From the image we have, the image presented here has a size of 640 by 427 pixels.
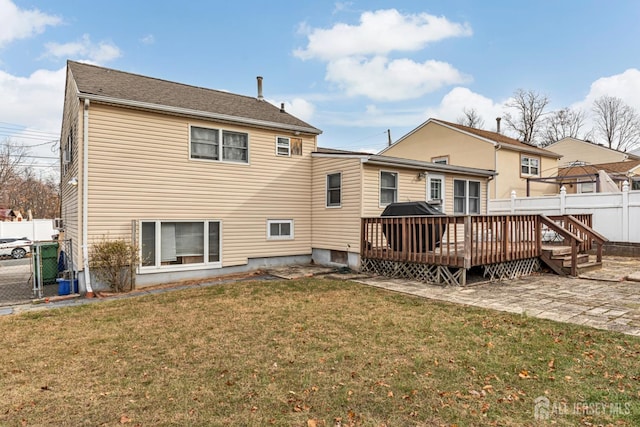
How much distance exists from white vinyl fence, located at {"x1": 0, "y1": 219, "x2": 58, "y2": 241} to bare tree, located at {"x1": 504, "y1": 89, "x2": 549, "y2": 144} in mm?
43627

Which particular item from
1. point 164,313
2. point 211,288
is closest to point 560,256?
point 211,288

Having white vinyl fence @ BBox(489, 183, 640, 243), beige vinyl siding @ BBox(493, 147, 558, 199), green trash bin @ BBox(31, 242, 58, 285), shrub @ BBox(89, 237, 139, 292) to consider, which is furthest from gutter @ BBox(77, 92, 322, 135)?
beige vinyl siding @ BBox(493, 147, 558, 199)

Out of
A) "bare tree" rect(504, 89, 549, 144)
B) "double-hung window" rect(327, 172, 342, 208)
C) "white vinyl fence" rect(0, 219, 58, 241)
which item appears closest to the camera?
"double-hung window" rect(327, 172, 342, 208)

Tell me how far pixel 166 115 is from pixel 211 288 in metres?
4.69

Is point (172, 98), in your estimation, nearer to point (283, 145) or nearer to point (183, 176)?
point (183, 176)

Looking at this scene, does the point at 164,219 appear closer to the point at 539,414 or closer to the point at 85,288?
the point at 85,288

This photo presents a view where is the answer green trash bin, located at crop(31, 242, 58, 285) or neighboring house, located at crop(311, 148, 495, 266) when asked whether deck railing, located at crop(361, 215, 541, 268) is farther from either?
green trash bin, located at crop(31, 242, 58, 285)

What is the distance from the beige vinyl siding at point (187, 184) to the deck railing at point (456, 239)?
3.06 metres

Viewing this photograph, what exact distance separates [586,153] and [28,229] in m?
40.4

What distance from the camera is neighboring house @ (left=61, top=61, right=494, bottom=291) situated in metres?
8.41

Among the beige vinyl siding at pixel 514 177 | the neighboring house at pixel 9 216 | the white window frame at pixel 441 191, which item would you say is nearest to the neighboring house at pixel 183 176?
the white window frame at pixel 441 191

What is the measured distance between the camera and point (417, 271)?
875cm

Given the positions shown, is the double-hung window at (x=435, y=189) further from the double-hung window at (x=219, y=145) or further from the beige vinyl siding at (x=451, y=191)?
the double-hung window at (x=219, y=145)

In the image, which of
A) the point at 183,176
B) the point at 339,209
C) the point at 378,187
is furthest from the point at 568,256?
the point at 183,176
